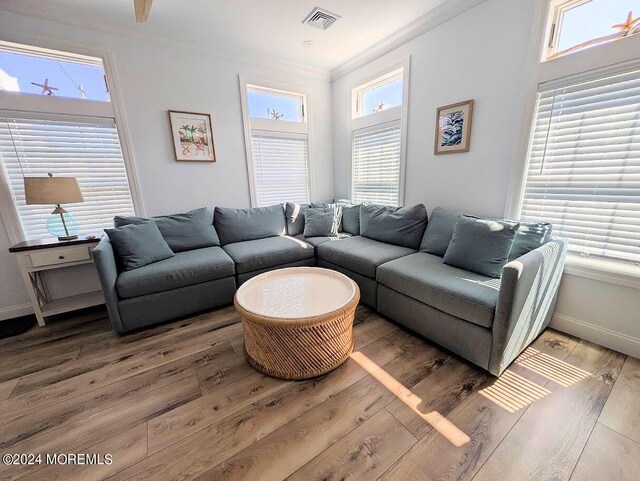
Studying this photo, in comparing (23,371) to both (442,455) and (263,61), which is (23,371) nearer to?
(442,455)

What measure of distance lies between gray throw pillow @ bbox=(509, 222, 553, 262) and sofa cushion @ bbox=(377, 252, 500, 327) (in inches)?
12.6

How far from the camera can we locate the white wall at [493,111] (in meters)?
1.76

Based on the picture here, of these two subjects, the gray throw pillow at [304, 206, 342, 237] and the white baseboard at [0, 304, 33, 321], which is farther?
the gray throw pillow at [304, 206, 342, 237]

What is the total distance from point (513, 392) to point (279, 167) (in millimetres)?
3285

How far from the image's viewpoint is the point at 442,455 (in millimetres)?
1150

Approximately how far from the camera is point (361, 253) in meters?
2.48

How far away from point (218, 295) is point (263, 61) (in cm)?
283

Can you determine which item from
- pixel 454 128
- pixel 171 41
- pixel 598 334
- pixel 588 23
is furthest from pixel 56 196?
pixel 598 334

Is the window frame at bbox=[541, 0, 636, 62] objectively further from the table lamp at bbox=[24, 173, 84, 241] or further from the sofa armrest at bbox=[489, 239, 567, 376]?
the table lamp at bbox=[24, 173, 84, 241]

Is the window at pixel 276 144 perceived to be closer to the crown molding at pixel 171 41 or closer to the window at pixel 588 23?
the crown molding at pixel 171 41

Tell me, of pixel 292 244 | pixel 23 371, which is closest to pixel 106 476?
pixel 23 371

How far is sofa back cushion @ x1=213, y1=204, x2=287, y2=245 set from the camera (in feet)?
9.82

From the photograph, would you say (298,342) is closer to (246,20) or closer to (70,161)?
(70,161)

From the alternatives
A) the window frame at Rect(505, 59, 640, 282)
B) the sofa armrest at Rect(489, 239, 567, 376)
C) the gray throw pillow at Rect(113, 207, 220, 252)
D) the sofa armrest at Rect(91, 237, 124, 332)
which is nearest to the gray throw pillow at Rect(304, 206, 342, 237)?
the gray throw pillow at Rect(113, 207, 220, 252)
